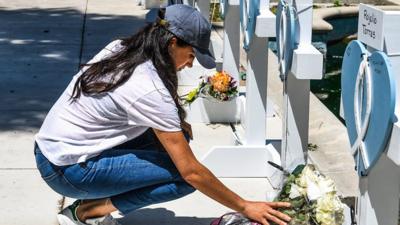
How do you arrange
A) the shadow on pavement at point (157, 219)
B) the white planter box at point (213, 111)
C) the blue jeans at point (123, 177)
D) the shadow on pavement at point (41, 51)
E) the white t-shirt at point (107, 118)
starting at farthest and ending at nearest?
the shadow on pavement at point (41, 51) < the white planter box at point (213, 111) < the shadow on pavement at point (157, 219) < the blue jeans at point (123, 177) < the white t-shirt at point (107, 118)

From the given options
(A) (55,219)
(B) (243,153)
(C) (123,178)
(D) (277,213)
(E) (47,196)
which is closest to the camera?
(D) (277,213)

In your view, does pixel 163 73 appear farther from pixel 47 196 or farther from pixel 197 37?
pixel 47 196

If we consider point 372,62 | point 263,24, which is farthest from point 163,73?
point 263,24

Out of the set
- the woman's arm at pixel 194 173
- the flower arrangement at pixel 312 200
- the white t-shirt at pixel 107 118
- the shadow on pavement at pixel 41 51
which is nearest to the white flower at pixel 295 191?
the flower arrangement at pixel 312 200

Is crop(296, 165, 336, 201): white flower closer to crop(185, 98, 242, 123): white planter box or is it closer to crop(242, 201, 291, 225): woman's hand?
crop(242, 201, 291, 225): woman's hand

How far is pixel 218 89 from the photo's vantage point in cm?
621

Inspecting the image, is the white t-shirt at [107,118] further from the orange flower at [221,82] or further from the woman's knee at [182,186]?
the orange flower at [221,82]

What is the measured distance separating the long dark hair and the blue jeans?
272mm

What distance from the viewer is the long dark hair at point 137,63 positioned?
3.73 metres

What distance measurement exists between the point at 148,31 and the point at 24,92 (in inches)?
134

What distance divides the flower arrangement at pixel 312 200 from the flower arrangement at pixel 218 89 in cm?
257

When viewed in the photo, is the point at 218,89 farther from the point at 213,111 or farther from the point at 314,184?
the point at 314,184

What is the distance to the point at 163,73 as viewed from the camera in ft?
12.2

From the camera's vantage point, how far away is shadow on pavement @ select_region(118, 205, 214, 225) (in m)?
4.53
